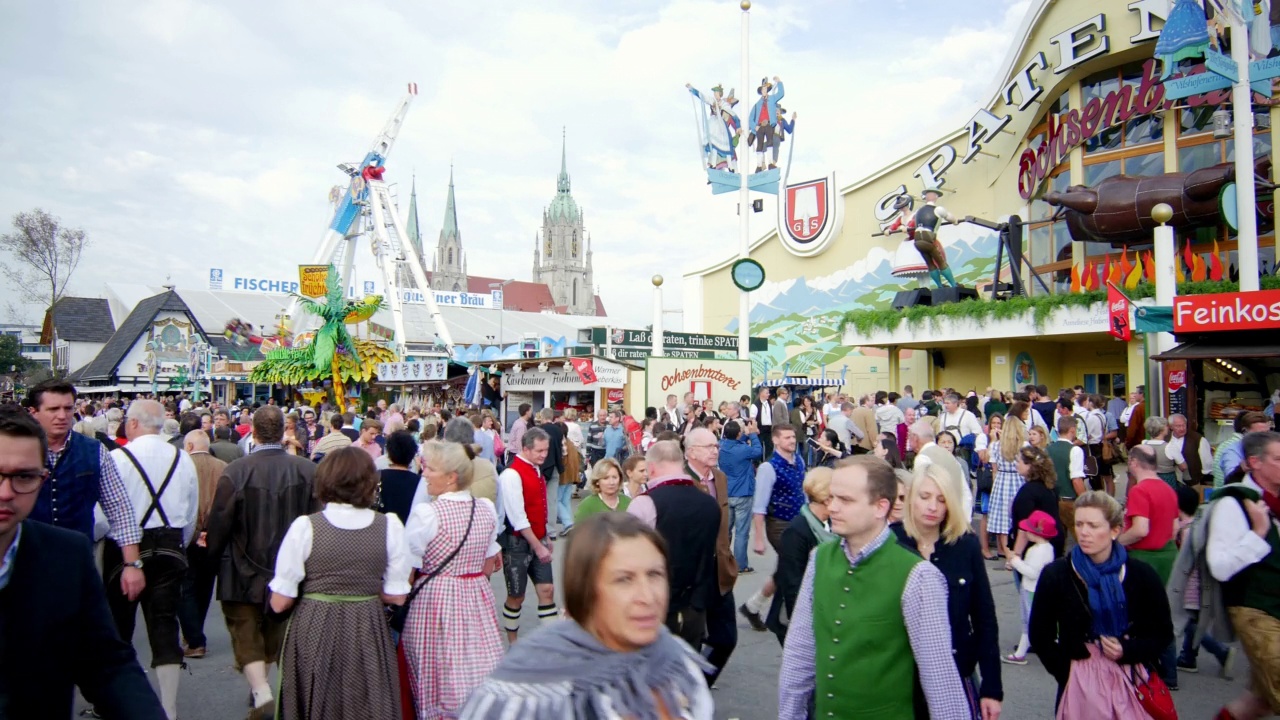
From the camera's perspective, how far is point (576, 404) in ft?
72.2

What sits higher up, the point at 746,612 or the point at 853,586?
the point at 853,586

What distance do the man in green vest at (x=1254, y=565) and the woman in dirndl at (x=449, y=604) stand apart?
143 inches

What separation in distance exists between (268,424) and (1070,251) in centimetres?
2316

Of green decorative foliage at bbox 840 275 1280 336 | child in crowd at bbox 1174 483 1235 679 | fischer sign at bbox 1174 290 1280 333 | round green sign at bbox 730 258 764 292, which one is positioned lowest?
child in crowd at bbox 1174 483 1235 679

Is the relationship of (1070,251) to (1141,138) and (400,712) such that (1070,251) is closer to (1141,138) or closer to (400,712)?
(1141,138)

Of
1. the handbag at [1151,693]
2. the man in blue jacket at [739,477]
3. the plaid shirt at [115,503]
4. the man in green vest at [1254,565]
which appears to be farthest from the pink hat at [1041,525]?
the plaid shirt at [115,503]

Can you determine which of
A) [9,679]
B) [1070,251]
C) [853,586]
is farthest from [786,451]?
[1070,251]

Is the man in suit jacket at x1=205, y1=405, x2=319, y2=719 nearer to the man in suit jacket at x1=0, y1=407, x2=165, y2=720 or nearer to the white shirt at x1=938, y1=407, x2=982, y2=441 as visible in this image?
the man in suit jacket at x1=0, y1=407, x2=165, y2=720

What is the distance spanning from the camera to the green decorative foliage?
17.7 metres

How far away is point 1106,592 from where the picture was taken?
12.1ft

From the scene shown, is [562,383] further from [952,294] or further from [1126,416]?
[1126,416]

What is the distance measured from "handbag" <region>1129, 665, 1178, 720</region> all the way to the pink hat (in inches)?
89.8

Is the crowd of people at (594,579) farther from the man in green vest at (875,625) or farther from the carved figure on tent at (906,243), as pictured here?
the carved figure on tent at (906,243)

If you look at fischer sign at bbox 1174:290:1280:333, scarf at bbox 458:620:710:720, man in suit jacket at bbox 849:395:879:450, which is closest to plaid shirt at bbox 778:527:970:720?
scarf at bbox 458:620:710:720
